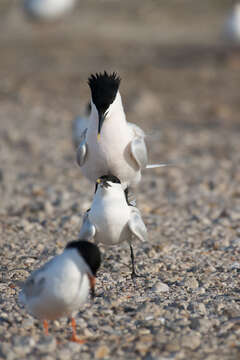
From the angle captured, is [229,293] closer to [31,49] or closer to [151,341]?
[151,341]

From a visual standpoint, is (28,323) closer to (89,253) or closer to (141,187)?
(89,253)

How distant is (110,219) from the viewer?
3.84m

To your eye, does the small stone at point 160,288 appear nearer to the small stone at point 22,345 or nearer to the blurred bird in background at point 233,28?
the small stone at point 22,345

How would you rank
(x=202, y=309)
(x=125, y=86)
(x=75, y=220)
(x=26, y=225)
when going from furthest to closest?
(x=125, y=86)
(x=75, y=220)
(x=26, y=225)
(x=202, y=309)

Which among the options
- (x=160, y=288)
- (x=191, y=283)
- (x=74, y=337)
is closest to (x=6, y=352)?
(x=74, y=337)

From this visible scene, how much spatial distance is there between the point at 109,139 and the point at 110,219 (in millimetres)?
649

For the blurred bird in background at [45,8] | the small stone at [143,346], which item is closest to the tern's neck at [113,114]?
the small stone at [143,346]

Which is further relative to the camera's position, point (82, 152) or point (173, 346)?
point (82, 152)

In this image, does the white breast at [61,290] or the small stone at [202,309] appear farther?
the small stone at [202,309]

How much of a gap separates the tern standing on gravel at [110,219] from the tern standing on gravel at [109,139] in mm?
370

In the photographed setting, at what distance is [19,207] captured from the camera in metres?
5.70

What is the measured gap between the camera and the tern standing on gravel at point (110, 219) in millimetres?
3850

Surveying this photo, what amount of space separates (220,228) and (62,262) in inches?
93.8

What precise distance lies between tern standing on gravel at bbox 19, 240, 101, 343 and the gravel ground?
0.16 m
